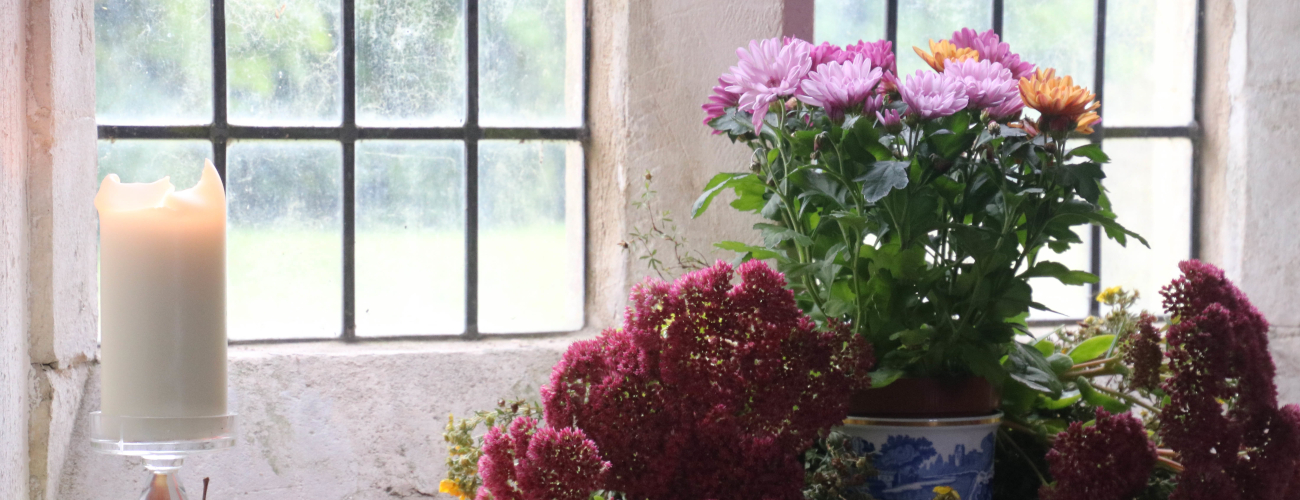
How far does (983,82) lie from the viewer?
740 mm

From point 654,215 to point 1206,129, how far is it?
1031 mm

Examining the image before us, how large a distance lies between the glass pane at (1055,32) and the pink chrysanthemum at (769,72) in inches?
38.4

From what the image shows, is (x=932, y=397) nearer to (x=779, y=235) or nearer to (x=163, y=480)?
(x=779, y=235)

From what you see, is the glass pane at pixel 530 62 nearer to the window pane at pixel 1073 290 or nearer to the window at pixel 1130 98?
the window at pixel 1130 98

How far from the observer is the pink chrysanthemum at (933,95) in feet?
2.35

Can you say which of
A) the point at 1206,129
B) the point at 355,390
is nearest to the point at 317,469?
the point at 355,390

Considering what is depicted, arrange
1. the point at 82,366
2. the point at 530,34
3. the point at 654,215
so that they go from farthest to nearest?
the point at 530,34 → the point at 654,215 → the point at 82,366

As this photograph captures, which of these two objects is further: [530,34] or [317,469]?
[530,34]

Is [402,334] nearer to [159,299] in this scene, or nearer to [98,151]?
[98,151]

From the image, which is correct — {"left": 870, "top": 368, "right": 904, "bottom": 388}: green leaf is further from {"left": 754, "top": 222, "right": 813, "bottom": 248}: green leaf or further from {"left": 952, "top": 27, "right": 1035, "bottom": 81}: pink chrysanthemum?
{"left": 952, "top": 27, "right": 1035, "bottom": 81}: pink chrysanthemum

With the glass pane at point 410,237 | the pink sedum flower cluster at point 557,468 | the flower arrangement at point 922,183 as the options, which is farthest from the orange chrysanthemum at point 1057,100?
the glass pane at point 410,237

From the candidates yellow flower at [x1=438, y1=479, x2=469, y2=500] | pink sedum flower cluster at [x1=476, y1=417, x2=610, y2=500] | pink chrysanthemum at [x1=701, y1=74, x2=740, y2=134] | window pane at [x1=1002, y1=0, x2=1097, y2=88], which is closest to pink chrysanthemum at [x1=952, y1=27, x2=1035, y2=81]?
pink chrysanthemum at [x1=701, y1=74, x2=740, y2=134]

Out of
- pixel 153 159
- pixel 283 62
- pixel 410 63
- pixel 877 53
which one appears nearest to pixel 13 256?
pixel 153 159

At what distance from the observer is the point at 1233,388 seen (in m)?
0.75
